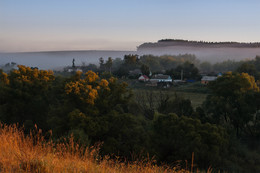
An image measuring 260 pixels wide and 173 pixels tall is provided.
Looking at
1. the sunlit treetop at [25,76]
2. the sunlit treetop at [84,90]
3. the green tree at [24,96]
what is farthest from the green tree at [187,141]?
the sunlit treetop at [25,76]

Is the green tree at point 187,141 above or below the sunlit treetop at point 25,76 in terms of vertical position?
below

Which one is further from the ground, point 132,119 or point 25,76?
point 25,76

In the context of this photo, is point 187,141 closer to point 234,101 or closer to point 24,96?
point 234,101

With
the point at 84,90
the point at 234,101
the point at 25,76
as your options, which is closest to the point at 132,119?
the point at 84,90

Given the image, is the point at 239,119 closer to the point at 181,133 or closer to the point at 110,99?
the point at 181,133

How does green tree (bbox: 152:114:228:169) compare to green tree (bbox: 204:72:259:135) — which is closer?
green tree (bbox: 152:114:228:169)

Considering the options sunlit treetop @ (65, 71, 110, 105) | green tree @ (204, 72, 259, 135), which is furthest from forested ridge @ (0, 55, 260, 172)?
green tree @ (204, 72, 259, 135)

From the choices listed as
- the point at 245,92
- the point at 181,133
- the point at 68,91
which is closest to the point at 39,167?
the point at 181,133

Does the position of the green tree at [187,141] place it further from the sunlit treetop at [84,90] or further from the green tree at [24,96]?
the green tree at [24,96]

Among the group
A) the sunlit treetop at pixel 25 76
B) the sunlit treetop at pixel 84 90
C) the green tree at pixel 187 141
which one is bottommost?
the green tree at pixel 187 141

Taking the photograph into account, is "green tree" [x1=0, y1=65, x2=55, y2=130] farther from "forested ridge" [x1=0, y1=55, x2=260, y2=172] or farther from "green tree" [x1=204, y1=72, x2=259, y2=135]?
"green tree" [x1=204, y1=72, x2=259, y2=135]

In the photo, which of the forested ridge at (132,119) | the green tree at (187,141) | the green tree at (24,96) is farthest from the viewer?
the green tree at (24,96)

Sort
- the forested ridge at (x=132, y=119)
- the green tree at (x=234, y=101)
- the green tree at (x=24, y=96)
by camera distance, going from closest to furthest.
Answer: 1. the forested ridge at (x=132, y=119)
2. the green tree at (x=24, y=96)
3. the green tree at (x=234, y=101)

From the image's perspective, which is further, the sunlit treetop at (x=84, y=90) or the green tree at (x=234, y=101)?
the green tree at (x=234, y=101)
